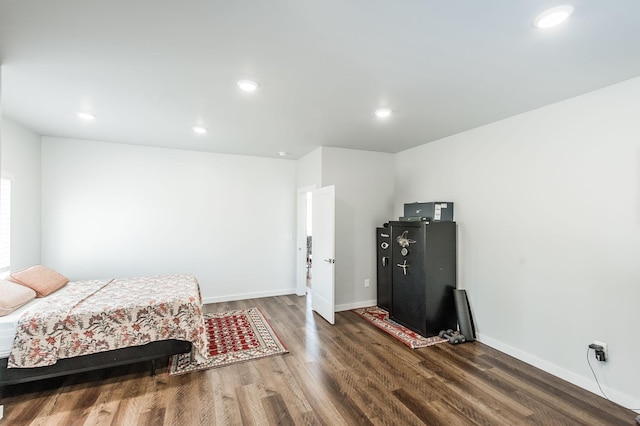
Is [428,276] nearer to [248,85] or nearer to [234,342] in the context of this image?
[234,342]

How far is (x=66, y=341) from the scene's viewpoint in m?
Answer: 2.52

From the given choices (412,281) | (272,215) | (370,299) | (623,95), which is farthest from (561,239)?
(272,215)

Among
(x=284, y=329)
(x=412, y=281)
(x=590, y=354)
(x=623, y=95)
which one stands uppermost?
(x=623, y=95)

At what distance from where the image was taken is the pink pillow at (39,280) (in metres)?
3.07

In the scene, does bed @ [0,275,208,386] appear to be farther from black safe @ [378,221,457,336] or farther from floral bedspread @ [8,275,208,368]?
black safe @ [378,221,457,336]

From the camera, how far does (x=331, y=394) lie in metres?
2.51


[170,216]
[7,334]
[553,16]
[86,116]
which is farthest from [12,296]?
[553,16]

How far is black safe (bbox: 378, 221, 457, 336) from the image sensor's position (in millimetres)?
3676

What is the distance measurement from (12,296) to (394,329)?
4.10 meters

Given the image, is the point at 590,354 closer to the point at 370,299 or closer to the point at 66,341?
the point at 370,299

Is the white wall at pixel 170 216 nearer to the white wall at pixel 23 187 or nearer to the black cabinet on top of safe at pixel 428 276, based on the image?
the white wall at pixel 23 187

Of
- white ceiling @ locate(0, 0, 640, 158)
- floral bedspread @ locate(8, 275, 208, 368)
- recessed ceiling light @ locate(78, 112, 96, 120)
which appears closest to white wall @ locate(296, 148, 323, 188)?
white ceiling @ locate(0, 0, 640, 158)

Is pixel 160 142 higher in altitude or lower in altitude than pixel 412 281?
higher

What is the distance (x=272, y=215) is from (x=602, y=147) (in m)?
4.54
